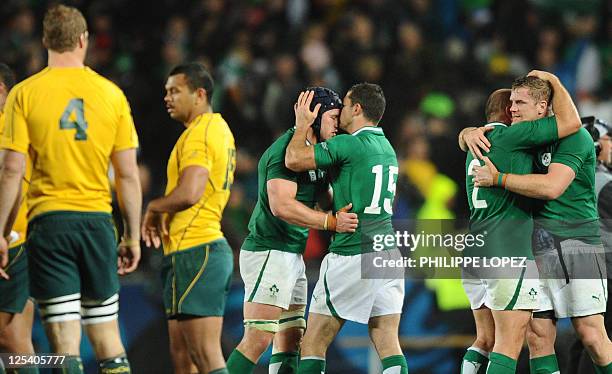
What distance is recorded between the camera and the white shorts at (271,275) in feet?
21.7

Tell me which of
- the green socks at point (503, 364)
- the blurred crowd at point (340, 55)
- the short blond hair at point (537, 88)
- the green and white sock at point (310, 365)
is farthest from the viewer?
the blurred crowd at point (340, 55)

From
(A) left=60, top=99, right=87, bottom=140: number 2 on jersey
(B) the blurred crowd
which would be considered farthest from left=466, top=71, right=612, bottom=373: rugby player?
(B) the blurred crowd

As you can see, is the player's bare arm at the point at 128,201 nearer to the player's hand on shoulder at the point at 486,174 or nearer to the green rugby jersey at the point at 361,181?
the green rugby jersey at the point at 361,181

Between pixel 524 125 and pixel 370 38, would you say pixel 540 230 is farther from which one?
pixel 370 38

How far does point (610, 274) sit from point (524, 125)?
4.86 ft

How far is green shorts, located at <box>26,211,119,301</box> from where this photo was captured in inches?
223

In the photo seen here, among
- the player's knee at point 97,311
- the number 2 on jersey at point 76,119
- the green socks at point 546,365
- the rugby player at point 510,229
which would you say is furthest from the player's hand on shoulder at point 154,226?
the green socks at point 546,365

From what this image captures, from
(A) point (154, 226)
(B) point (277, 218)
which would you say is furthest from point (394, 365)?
(A) point (154, 226)

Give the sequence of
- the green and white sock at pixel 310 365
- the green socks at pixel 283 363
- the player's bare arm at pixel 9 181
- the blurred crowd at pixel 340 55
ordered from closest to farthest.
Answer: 1. the player's bare arm at pixel 9 181
2. the green and white sock at pixel 310 365
3. the green socks at pixel 283 363
4. the blurred crowd at pixel 340 55

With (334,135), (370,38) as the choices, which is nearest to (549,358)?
(334,135)

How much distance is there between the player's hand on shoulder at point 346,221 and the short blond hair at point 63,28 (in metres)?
1.92

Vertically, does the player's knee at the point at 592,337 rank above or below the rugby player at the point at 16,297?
below

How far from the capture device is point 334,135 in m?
6.70

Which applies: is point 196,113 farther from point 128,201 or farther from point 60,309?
point 60,309
